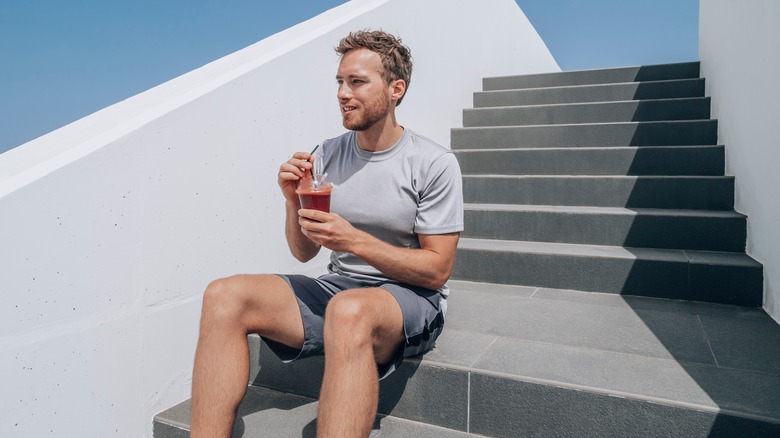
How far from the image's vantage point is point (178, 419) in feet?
5.58

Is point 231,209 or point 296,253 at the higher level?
point 231,209

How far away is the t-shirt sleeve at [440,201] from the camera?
1635 millimetres

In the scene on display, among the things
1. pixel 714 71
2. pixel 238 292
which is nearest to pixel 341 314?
pixel 238 292

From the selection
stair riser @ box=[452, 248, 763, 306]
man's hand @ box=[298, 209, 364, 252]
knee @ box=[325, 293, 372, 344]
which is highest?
man's hand @ box=[298, 209, 364, 252]

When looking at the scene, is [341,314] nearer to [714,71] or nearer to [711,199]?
[711,199]

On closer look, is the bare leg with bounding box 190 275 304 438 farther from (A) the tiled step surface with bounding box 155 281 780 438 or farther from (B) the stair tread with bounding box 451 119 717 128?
(B) the stair tread with bounding box 451 119 717 128

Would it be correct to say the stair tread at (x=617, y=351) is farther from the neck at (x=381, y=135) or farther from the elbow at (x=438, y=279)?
the neck at (x=381, y=135)

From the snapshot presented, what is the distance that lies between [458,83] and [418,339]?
121 inches

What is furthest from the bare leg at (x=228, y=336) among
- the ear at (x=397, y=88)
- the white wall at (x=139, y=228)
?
the ear at (x=397, y=88)

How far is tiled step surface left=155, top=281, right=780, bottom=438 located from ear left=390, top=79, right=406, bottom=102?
852 millimetres

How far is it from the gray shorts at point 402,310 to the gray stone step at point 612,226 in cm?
132

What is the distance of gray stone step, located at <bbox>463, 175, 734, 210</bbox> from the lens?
9.02 ft

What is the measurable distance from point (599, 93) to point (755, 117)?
1.75 m

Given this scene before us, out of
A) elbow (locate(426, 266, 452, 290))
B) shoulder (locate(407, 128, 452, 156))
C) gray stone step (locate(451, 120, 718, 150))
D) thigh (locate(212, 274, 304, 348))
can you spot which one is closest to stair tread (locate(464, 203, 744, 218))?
gray stone step (locate(451, 120, 718, 150))
